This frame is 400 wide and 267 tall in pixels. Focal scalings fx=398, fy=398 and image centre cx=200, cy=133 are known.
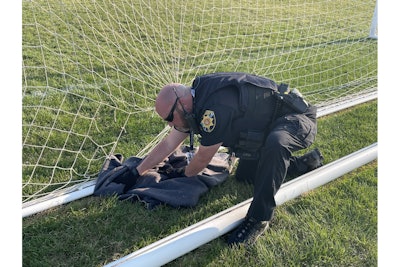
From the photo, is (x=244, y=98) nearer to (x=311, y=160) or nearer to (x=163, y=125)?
(x=311, y=160)

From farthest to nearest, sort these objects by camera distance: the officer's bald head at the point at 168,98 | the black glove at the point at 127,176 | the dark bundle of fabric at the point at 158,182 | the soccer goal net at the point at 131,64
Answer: the soccer goal net at the point at 131,64 < the black glove at the point at 127,176 < the dark bundle of fabric at the point at 158,182 < the officer's bald head at the point at 168,98

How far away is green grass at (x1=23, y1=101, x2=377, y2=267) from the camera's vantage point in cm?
261

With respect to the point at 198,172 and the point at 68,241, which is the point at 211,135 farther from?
the point at 68,241

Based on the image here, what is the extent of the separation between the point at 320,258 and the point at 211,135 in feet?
3.57

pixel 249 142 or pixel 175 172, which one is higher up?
pixel 249 142

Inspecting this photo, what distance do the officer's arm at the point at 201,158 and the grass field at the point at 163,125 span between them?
0.25m

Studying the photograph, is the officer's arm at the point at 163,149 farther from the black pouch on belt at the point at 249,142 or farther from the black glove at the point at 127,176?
the black pouch on belt at the point at 249,142

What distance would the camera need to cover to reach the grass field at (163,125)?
2689 millimetres

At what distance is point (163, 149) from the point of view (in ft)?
10.3

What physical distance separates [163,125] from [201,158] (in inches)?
58.9

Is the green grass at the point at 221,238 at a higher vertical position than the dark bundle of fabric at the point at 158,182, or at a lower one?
lower

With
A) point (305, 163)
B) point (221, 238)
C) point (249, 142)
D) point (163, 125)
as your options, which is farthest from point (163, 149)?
point (305, 163)

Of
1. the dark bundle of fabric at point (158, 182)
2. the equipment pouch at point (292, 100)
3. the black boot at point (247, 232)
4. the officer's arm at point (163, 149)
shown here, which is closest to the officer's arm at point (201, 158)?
the dark bundle of fabric at point (158, 182)

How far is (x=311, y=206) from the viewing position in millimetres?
3115
